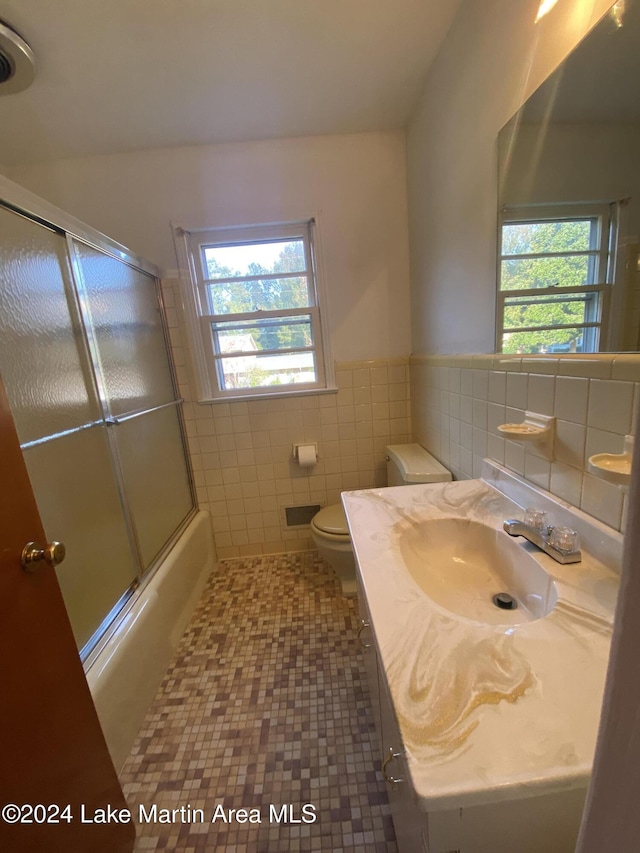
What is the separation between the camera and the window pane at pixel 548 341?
2.52ft

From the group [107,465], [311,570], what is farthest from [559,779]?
[311,570]

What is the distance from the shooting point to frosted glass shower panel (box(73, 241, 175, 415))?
1360mm

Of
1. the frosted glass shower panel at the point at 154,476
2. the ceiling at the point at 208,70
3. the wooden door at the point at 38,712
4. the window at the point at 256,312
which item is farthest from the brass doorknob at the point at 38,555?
the ceiling at the point at 208,70

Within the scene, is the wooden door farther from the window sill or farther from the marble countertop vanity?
the window sill

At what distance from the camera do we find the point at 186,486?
79.8 inches

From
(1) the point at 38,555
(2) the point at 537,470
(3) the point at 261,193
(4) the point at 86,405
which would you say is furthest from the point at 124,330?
(2) the point at 537,470

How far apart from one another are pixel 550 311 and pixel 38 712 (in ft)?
4.88

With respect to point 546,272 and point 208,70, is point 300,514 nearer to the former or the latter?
point 546,272

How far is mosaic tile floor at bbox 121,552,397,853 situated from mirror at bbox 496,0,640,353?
137 centimetres

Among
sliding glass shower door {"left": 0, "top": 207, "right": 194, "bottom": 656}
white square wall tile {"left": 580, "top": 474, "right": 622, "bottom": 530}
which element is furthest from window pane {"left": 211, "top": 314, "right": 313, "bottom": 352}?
white square wall tile {"left": 580, "top": 474, "right": 622, "bottom": 530}

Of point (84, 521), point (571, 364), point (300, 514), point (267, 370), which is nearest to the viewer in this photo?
point (571, 364)

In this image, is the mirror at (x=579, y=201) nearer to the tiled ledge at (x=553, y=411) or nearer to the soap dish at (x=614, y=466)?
the tiled ledge at (x=553, y=411)

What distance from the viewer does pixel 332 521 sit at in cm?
171

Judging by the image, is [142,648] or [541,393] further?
[142,648]
